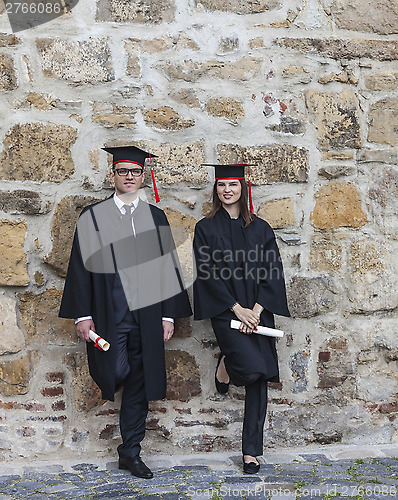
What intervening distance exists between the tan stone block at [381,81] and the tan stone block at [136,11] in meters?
1.24

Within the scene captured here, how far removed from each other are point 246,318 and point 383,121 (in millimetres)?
1517

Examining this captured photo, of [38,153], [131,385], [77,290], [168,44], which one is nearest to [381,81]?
[168,44]

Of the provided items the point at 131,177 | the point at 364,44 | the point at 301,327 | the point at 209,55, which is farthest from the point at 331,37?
the point at 301,327

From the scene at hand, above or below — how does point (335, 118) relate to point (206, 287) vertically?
above

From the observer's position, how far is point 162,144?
12.2ft

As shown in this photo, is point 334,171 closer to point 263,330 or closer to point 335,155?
point 335,155

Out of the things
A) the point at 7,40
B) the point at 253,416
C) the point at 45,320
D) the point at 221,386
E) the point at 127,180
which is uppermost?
the point at 7,40

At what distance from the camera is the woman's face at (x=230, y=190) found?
347 centimetres

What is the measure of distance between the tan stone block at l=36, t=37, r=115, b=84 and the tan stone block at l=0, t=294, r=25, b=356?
1317 mm

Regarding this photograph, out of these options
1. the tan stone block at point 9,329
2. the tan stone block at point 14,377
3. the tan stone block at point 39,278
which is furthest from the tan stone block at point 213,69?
the tan stone block at point 14,377

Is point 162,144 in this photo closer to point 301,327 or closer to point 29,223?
point 29,223

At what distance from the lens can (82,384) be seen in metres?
3.65

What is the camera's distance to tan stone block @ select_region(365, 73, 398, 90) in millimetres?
3852

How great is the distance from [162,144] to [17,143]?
2.70 ft
